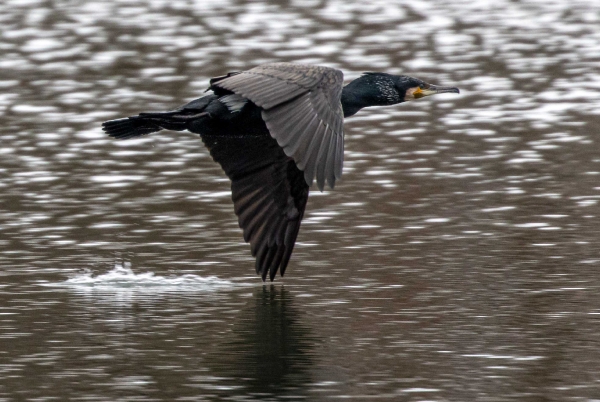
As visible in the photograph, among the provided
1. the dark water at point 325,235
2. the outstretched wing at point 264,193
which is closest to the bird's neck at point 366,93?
the outstretched wing at point 264,193

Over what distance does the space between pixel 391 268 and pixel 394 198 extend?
72.7 inches

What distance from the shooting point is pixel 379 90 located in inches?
332

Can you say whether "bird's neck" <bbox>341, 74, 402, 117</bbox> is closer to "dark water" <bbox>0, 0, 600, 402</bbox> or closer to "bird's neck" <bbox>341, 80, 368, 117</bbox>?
"bird's neck" <bbox>341, 80, 368, 117</bbox>

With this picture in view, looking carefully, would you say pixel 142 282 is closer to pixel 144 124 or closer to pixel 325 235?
pixel 144 124

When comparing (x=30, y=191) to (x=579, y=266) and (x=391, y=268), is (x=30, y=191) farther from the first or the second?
(x=579, y=266)

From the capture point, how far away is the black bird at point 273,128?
6898mm

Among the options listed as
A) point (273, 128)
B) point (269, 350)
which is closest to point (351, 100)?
point (273, 128)

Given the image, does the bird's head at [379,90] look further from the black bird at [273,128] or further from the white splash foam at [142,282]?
the white splash foam at [142,282]

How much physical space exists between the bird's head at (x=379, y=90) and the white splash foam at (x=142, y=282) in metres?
1.34

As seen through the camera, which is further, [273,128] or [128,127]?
[128,127]

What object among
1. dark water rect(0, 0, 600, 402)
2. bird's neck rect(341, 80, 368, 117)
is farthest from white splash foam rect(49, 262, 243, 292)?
bird's neck rect(341, 80, 368, 117)

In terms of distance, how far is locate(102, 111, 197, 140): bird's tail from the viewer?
788 cm

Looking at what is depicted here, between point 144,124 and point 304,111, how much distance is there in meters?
1.35

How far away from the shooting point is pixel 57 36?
16.9 metres
